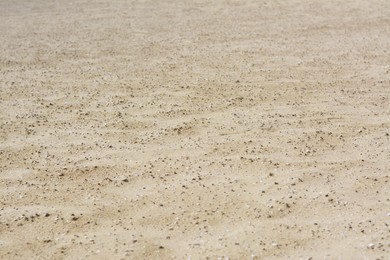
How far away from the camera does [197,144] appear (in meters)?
5.25

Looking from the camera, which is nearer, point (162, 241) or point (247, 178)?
point (162, 241)

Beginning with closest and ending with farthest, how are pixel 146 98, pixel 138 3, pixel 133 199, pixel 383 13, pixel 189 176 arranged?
pixel 133 199
pixel 189 176
pixel 146 98
pixel 383 13
pixel 138 3

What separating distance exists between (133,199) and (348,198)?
161 cm

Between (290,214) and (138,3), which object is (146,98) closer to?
(290,214)

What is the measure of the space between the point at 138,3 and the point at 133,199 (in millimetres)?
9794

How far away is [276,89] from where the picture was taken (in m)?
6.70

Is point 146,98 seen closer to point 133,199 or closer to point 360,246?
point 133,199

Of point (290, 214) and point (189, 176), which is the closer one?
point (290, 214)

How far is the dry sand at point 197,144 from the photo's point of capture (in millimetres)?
3836

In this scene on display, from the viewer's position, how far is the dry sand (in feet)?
12.6

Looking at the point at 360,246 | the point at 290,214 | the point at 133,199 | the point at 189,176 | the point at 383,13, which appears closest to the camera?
the point at 360,246

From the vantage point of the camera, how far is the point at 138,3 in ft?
44.0

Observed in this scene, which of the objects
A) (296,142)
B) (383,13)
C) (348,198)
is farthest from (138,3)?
(348,198)

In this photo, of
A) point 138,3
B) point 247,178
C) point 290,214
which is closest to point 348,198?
point 290,214
